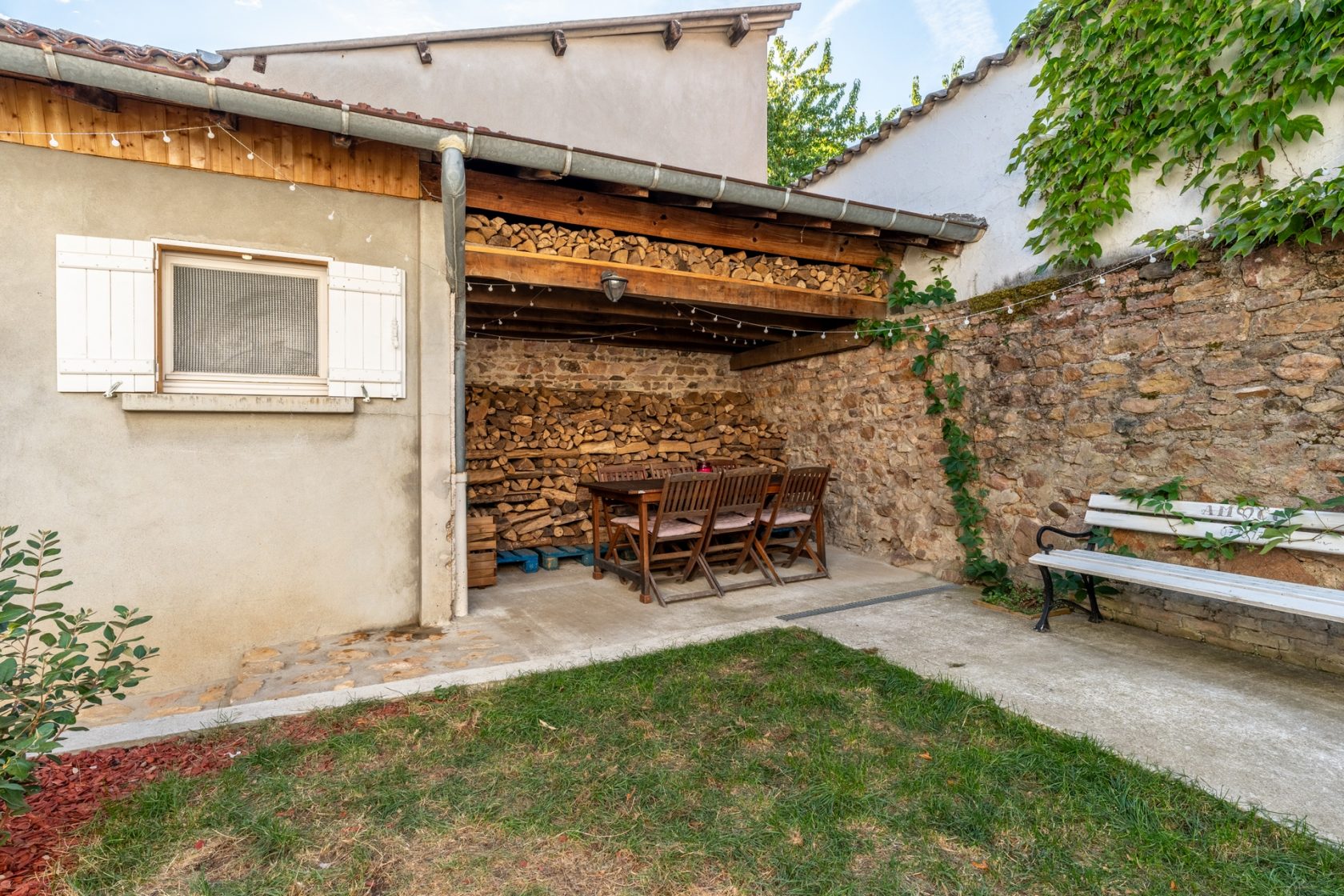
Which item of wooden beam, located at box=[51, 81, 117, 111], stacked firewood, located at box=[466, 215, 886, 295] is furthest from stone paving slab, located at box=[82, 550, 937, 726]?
wooden beam, located at box=[51, 81, 117, 111]

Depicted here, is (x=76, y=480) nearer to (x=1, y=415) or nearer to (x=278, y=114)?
(x=1, y=415)

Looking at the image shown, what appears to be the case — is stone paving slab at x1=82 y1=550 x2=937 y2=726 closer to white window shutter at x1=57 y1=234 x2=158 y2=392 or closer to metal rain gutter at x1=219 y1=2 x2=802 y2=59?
white window shutter at x1=57 y1=234 x2=158 y2=392

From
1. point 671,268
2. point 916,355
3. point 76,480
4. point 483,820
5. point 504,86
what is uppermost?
point 504,86

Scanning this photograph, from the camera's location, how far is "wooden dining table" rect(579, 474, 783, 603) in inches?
190

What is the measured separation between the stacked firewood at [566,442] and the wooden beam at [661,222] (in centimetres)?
243

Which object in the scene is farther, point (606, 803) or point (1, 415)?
point (1, 415)

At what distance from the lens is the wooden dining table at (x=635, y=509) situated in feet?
15.9

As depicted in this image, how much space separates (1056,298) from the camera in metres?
4.65

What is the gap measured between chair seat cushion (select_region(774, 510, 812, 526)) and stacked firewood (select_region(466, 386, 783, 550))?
183 cm

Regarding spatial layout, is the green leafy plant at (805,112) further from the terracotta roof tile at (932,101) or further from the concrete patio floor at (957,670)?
the concrete patio floor at (957,670)

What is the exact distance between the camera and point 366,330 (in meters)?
3.96

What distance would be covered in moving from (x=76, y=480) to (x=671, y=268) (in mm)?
3794

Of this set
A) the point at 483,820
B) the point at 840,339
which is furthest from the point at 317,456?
the point at 840,339

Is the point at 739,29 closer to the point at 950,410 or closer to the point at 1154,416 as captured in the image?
the point at 950,410
